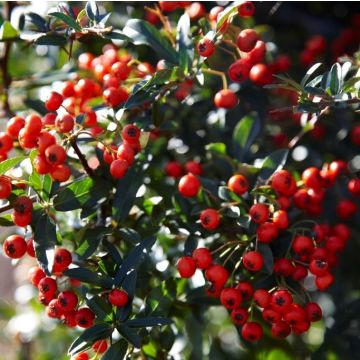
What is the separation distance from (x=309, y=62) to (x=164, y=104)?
0.76 m

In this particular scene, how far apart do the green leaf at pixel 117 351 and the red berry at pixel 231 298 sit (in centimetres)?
23

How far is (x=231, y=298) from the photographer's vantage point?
137 cm

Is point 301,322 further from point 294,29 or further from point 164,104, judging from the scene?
point 294,29

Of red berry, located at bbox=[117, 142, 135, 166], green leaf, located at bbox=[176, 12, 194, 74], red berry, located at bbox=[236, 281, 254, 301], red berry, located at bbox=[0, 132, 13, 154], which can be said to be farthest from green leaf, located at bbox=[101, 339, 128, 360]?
green leaf, located at bbox=[176, 12, 194, 74]

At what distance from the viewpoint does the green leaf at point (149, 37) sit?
1.53 meters

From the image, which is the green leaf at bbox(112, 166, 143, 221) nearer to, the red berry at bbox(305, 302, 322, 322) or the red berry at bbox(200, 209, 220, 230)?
the red berry at bbox(200, 209, 220, 230)

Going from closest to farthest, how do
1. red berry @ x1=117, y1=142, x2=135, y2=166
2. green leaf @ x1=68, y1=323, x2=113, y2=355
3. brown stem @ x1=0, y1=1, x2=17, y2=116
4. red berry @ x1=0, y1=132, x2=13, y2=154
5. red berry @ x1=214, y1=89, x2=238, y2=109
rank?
1. green leaf @ x1=68, y1=323, x2=113, y2=355
2. red berry @ x1=117, y1=142, x2=135, y2=166
3. red berry @ x1=0, y1=132, x2=13, y2=154
4. red berry @ x1=214, y1=89, x2=238, y2=109
5. brown stem @ x1=0, y1=1, x2=17, y2=116

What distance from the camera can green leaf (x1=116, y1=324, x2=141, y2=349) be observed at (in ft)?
4.15

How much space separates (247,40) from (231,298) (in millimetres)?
588

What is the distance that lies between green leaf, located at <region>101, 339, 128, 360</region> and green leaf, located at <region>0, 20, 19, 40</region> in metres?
0.83

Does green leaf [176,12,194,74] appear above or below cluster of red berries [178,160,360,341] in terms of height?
above

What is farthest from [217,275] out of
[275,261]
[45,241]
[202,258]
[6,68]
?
[6,68]

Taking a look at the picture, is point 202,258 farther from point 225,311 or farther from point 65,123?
point 225,311

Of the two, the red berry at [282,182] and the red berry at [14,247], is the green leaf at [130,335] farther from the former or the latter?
the red berry at [282,182]
